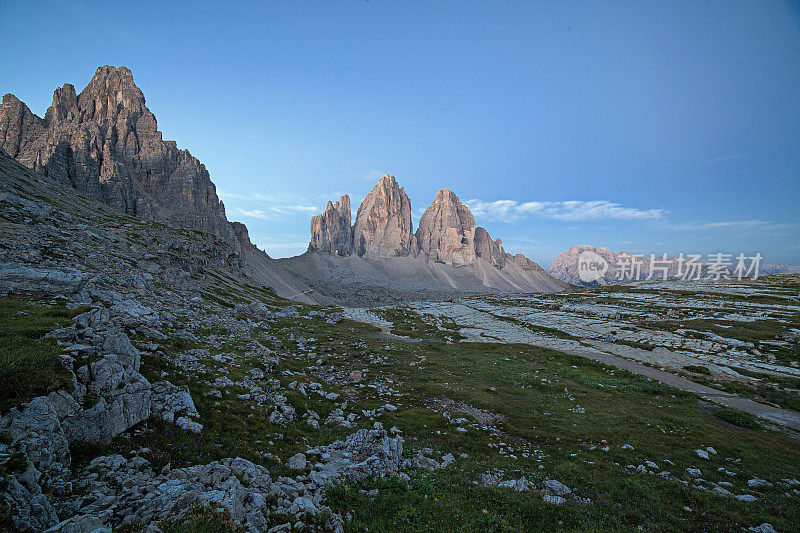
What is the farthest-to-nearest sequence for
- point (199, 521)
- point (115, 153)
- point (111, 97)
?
point (111, 97)
point (115, 153)
point (199, 521)

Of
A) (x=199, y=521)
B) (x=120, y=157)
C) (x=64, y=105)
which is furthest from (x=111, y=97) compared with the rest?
(x=199, y=521)

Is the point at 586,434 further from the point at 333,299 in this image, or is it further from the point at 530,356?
the point at 333,299

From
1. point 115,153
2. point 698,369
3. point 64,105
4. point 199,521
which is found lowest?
point 698,369

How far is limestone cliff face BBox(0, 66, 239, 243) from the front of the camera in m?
108

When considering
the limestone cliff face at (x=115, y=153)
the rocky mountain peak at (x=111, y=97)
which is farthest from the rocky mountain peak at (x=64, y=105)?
the rocky mountain peak at (x=111, y=97)

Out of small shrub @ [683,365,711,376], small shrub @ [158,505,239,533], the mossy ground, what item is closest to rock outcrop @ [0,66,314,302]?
the mossy ground

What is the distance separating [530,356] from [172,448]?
42.7 metres

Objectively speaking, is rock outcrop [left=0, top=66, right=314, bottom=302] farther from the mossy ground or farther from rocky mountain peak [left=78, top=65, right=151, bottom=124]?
the mossy ground

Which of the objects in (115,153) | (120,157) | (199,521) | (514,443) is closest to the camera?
(199,521)

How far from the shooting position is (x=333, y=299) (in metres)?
168

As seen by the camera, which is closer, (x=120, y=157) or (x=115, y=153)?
(x=115, y=153)

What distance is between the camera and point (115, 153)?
12188 cm

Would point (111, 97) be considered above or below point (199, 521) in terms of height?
above

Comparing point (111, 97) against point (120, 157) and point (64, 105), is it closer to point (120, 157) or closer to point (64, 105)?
point (64, 105)
